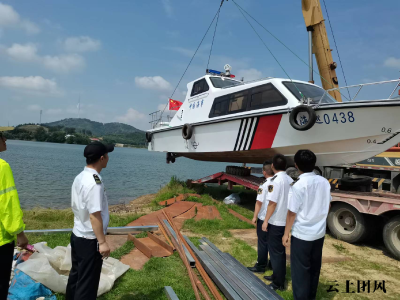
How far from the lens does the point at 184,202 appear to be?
8609 mm

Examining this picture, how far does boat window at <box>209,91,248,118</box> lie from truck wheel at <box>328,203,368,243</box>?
11.8ft

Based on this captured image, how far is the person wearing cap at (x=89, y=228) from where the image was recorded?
243cm

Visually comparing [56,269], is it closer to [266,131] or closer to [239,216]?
[239,216]

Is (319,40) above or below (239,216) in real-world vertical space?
above

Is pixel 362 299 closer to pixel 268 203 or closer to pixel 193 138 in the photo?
pixel 268 203

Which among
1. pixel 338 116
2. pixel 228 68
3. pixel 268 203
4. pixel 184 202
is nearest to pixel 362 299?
pixel 268 203

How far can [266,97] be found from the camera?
764cm

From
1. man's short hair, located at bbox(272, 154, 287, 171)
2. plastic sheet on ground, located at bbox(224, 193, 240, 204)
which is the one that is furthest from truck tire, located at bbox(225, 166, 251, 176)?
man's short hair, located at bbox(272, 154, 287, 171)

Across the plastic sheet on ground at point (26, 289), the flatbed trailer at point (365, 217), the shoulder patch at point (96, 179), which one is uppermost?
the shoulder patch at point (96, 179)

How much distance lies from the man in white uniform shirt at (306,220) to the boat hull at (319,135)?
3893 mm

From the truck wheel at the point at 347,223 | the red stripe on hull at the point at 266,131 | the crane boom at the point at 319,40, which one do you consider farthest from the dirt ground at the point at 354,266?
the crane boom at the point at 319,40

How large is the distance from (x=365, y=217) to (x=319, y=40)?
21.9 ft

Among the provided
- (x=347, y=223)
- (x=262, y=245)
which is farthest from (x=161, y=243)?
(x=347, y=223)

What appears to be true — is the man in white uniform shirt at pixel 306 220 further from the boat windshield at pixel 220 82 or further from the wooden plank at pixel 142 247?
the boat windshield at pixel 220 82
